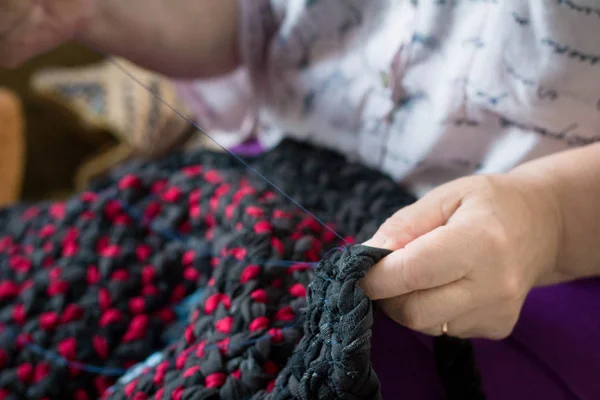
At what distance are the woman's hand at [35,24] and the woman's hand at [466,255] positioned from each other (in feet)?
1.29

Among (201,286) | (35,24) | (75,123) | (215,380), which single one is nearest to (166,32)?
(35,24)

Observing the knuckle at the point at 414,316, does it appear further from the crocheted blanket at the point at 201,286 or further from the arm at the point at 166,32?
the arm at the point at 166,32

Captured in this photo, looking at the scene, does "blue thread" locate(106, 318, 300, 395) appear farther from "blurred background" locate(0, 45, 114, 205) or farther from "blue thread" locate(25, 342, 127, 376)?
"blurred background" locate(0, 45, 114, 205)

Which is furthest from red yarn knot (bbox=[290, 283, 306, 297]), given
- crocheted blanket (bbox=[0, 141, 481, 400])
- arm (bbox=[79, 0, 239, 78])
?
arm (bbox=[79, 0, 239, 78])

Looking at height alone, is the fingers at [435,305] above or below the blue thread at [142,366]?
above

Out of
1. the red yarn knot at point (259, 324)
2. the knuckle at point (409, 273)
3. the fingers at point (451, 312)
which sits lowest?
the red yarn knot at point (259, 324)

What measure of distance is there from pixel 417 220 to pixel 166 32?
1.20 ft

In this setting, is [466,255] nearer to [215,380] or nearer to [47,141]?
[215,380]

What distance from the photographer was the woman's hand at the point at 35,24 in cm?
55

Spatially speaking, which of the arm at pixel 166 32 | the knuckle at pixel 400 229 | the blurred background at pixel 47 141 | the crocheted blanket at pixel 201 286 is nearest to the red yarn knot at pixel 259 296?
the crocheted blanket at pixel 201 286

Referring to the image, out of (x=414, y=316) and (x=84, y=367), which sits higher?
(x=414, y=316)

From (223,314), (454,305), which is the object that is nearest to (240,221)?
(223,314)

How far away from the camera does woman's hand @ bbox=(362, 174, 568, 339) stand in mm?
353

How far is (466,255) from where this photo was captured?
36 centimetres
